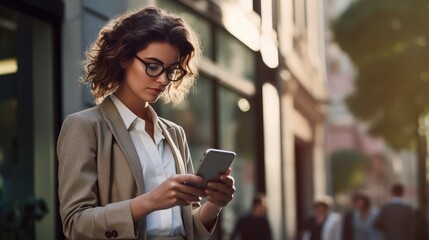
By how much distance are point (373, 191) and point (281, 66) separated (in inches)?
2640

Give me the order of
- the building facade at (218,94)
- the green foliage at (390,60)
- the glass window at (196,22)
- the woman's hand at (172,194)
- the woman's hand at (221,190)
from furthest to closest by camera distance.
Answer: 1. the green foliage at (390,60)
2. the glass window at (196,22)
3. the building facade at (218,94)
4. the woman's hand at (221,190)
5. the woman's hand at (172,194)

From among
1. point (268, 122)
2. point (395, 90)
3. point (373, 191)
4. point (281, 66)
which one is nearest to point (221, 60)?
point (268, 122)

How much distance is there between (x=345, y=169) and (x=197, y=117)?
167 feet

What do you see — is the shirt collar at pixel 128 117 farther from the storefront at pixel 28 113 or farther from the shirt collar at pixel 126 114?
the storefront at pixel 28 113

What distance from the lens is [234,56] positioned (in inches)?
544

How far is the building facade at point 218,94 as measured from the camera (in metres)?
6.93

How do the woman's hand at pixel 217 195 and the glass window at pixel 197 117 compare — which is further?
A: the glass window at pixel 197 117

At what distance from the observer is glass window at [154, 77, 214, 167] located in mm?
10594

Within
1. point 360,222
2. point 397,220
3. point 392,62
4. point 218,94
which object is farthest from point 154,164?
point 392,62

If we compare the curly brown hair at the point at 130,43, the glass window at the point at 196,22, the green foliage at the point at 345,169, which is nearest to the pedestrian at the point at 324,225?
the glass window at the point at 196,22

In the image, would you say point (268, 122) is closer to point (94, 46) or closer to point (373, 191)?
point (94, 46)

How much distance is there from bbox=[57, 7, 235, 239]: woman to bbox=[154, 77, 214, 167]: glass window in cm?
720

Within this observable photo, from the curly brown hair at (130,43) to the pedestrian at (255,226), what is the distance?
1024 cm

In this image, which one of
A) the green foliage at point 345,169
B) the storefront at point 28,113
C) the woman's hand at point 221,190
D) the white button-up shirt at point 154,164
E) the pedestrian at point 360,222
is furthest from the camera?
the green foliage at point 345,169
